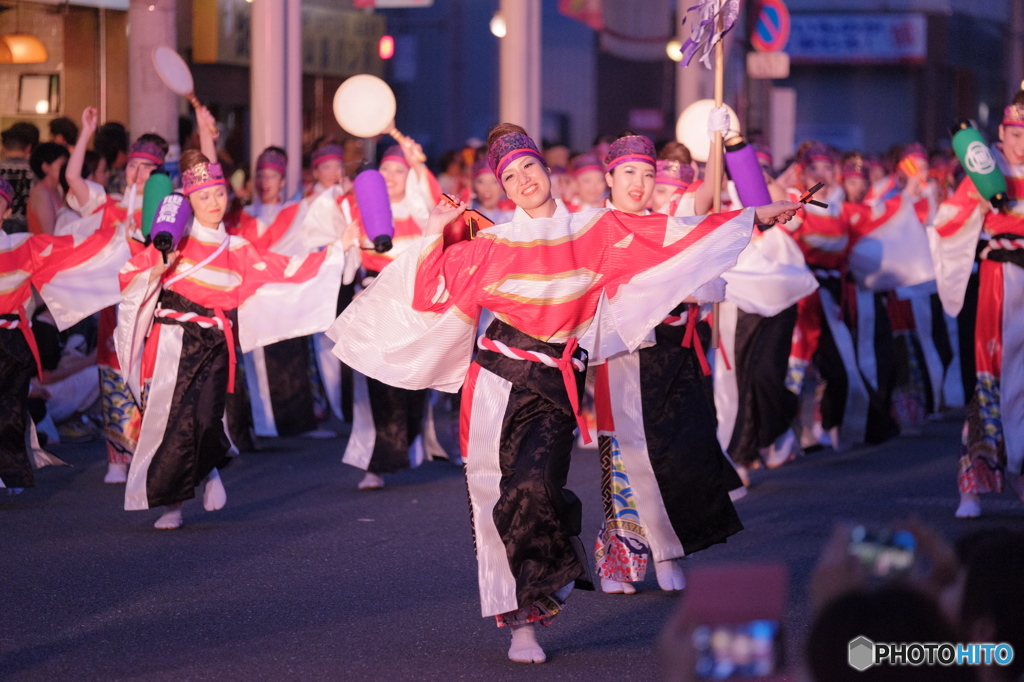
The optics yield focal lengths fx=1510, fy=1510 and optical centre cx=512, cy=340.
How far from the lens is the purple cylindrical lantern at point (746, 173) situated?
5836 mm

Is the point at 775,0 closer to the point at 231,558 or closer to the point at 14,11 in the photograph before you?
the point at 14,11

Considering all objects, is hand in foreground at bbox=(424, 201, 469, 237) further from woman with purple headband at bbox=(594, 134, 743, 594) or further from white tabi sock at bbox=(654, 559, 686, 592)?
white tabi sock at bbox=(654, 559, 686, 592)

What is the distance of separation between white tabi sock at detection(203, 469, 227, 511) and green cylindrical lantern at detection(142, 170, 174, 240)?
1204 millimetres

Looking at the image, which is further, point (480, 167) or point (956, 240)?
point (480, 167)

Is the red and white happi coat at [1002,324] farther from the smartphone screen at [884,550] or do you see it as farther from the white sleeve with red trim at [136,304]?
the smartphone screen at [884,550]

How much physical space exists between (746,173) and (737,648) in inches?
152

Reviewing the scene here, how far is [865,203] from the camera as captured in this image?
31.8 ft

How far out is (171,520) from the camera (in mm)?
6898

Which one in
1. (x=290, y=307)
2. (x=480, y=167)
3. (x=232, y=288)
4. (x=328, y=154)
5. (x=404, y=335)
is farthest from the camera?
(x=480, y=167)

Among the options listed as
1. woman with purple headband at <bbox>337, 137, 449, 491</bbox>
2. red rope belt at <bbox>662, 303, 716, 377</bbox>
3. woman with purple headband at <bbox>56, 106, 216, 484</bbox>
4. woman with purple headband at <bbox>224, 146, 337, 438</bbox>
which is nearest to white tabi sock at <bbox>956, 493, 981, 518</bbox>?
red rope belt at <bbox>662, 303, 716, 377</bbox>

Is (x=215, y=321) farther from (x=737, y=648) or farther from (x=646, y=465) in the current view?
(x=737, y=648)

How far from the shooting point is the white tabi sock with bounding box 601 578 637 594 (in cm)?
557

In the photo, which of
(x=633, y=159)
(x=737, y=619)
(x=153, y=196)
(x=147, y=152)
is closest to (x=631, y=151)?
(x=633, y=159)

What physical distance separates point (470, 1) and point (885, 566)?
21.5 m
